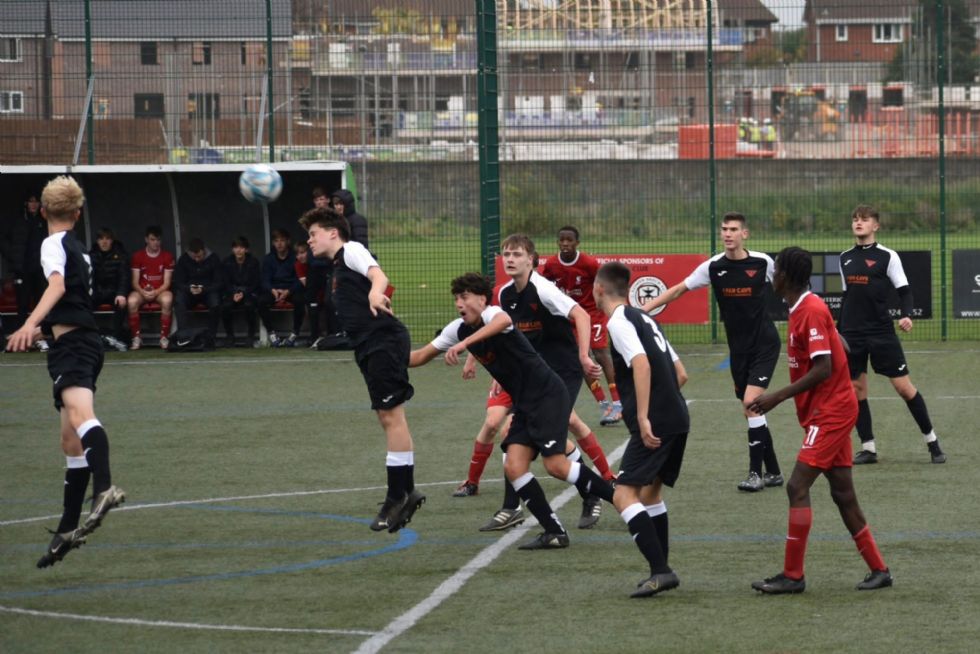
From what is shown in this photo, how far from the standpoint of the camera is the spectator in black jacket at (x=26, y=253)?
19180 millimetres

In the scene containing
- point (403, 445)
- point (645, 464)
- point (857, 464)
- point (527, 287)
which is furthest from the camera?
point (857, 464)

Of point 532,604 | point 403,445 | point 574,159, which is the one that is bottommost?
point 532,604

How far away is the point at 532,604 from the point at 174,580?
6.32ft

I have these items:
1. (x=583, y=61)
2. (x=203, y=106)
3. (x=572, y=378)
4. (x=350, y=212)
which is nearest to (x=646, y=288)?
(x=583, y=61)

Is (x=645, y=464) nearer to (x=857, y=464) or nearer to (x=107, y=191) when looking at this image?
(x=857, y=464)

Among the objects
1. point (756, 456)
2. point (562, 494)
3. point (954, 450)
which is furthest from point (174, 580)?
point (954, 450)

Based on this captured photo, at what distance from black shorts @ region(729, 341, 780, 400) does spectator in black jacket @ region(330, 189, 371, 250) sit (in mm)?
7419

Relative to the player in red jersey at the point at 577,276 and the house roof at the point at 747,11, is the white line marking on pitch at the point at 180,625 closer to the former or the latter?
the player in red jersey at the point at 577,276

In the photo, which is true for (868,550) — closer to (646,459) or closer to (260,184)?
(646,459)

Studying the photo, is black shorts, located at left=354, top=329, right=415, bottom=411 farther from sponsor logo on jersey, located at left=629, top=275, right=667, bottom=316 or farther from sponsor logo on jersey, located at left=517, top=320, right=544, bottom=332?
sponsor logo on jersey, located at left=629, top=275, right=667, bottom=316

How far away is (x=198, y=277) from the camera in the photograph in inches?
776

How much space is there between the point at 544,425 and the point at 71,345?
2.61 metres

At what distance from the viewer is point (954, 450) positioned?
11836 millimetres

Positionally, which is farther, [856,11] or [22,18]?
[22,18]
